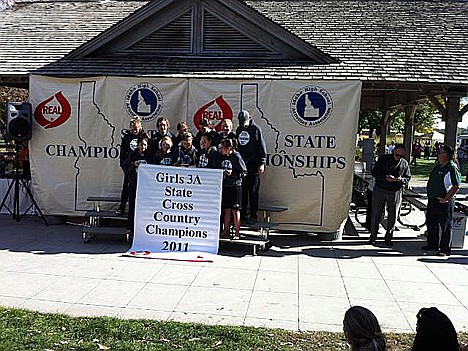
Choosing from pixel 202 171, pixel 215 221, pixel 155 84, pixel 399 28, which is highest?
pixel 399 28

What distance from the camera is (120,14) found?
567 inches

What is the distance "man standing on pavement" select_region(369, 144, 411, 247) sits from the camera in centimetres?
923

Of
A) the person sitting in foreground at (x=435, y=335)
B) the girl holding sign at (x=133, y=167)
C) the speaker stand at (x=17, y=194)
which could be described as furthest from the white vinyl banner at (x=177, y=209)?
the person sitting in foreground at (x=435, y=335)

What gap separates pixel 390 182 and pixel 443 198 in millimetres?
910

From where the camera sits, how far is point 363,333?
2.88m

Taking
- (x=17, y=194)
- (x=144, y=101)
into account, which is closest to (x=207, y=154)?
(x=144, y=101)

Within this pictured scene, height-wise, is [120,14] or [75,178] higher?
[120,14]

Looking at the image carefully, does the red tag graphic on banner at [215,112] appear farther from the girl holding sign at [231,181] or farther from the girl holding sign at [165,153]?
the girl holding sign at [231,181]

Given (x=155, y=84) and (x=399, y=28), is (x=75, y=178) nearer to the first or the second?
(x=155, y=84)

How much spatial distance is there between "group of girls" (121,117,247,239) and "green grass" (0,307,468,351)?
11.6ft

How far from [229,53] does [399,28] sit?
4116 millimetres

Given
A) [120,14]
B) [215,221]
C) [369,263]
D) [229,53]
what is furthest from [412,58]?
[120,14]

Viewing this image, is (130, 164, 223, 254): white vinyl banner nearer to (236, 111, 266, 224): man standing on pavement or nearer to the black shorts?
the black shorts

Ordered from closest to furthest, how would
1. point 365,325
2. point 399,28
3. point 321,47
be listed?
point 365,325 → point 321,47 → point 399,28
